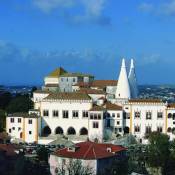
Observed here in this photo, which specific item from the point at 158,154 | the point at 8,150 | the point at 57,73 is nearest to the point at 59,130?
the point at 158,154

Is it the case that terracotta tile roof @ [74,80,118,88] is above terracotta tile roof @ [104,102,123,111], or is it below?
above

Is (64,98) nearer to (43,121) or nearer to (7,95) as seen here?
(43,121)

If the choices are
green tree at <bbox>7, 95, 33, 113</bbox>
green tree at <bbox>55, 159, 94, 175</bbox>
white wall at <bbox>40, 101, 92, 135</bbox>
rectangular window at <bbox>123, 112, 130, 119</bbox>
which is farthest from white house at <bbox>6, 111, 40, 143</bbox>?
green tree at <bbox>55, 159, 94, 175</bbox>

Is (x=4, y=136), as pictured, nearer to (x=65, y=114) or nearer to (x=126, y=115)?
(x=65, y=114)

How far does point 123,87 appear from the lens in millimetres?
75562

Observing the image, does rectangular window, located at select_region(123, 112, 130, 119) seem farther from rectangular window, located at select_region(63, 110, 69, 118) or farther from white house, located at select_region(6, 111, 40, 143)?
white house, located at select_region(6, 111, 40, 143)

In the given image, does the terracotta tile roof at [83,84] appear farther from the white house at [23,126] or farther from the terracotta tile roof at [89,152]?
the terracotta tile roof at [89,152]

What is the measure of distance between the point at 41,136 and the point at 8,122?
3.64m

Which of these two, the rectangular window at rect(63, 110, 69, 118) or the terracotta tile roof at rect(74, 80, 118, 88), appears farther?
the terracotta tile roof at rect(74, 80, 118, 88)

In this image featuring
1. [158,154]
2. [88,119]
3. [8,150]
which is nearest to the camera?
[8,150]

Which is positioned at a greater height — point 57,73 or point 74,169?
point 57,73

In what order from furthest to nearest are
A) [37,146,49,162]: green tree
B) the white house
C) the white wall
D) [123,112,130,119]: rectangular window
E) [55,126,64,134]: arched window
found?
[55,126,64,134]: arched window
the white wall
[123,112,130,119]: rectangular window
the white house
[37,146,49,162]: green tree

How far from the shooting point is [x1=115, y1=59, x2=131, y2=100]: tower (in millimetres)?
75188

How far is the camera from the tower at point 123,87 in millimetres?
75188
